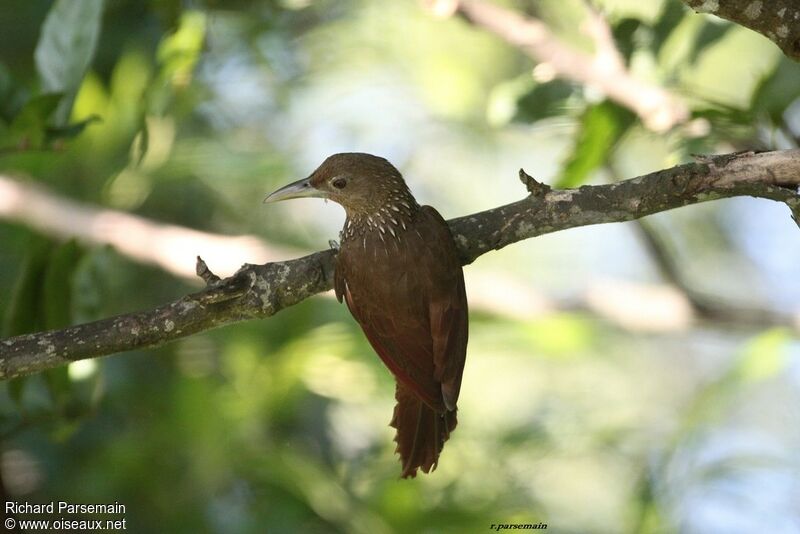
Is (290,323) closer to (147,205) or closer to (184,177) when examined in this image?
(184,177)

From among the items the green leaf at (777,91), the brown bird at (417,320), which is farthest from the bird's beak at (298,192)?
the green leaf at (777,91)

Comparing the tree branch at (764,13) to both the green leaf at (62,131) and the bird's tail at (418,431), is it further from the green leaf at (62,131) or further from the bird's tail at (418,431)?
the green leaf at (62,131)

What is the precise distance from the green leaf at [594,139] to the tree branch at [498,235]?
0.79m

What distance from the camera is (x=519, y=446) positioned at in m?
5.19

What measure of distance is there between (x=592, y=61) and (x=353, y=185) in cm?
114

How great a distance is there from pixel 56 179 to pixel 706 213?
5.09 metres

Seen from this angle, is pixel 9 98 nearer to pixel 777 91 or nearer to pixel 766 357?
pixel 777 91

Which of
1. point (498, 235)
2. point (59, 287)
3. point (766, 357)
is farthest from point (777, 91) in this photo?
point (59, 287)

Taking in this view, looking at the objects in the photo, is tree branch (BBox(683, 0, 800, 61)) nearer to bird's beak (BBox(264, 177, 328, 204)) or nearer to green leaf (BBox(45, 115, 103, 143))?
bird's beak (BBox(264, 177, 328, 204))

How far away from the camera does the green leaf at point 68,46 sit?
3674mm

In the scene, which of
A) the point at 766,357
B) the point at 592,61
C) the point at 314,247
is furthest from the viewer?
the point at 314,247

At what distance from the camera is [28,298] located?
3607mm

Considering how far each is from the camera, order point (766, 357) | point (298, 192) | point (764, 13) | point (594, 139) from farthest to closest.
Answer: point (766, 357) < point (594, 139) < point (298, 192) < point (764, 13)

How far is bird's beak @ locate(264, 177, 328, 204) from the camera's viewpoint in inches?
150
